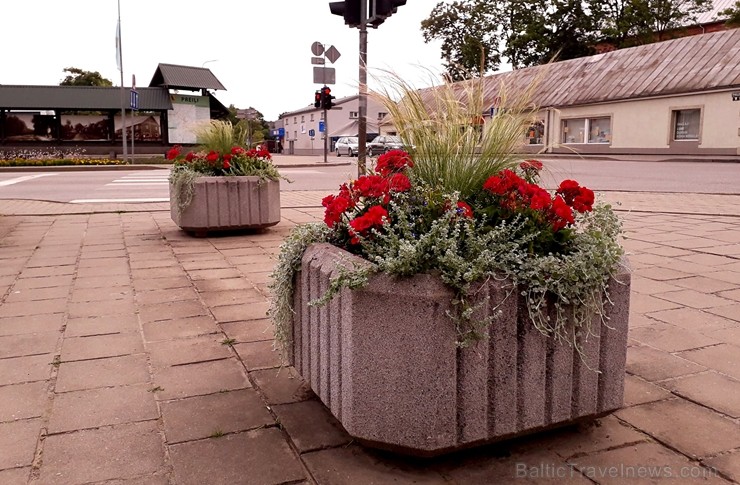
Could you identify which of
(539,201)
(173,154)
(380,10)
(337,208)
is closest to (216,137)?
(173,154)

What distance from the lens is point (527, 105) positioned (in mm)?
2658

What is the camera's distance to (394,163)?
2.70 metres

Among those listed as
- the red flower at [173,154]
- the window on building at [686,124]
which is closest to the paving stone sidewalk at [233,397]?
the red flower at [173,154]

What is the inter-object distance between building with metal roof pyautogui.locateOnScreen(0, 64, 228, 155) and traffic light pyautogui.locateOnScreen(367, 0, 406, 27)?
27090mm

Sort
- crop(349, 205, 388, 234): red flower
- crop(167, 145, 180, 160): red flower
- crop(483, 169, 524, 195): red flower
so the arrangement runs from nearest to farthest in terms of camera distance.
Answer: crop(349, 205, 388, 234): red flower
crop(483, 169, 524, 195): red flower
crop(167, 145, 180, 160): red flower

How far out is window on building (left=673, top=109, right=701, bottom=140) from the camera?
1192 inches

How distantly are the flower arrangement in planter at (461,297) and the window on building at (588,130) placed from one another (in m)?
34.0

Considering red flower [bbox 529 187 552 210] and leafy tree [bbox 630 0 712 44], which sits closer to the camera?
red flower [bbox 529 187 552 210]

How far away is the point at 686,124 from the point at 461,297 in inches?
1285

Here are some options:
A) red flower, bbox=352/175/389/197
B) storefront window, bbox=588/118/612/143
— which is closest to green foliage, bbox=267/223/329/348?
red flower, bbox=352/175/389/197

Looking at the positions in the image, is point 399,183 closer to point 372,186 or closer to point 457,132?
point 372,186

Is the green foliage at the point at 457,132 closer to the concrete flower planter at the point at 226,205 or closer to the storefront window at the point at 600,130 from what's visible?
the concrete flower planter at the point at 226,205

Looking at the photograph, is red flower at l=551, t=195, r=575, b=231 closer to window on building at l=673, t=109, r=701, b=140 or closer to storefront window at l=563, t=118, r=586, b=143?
window on building at l=673, t=109, r=701, b=140

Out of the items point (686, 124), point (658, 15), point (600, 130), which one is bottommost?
point (600, 130)
